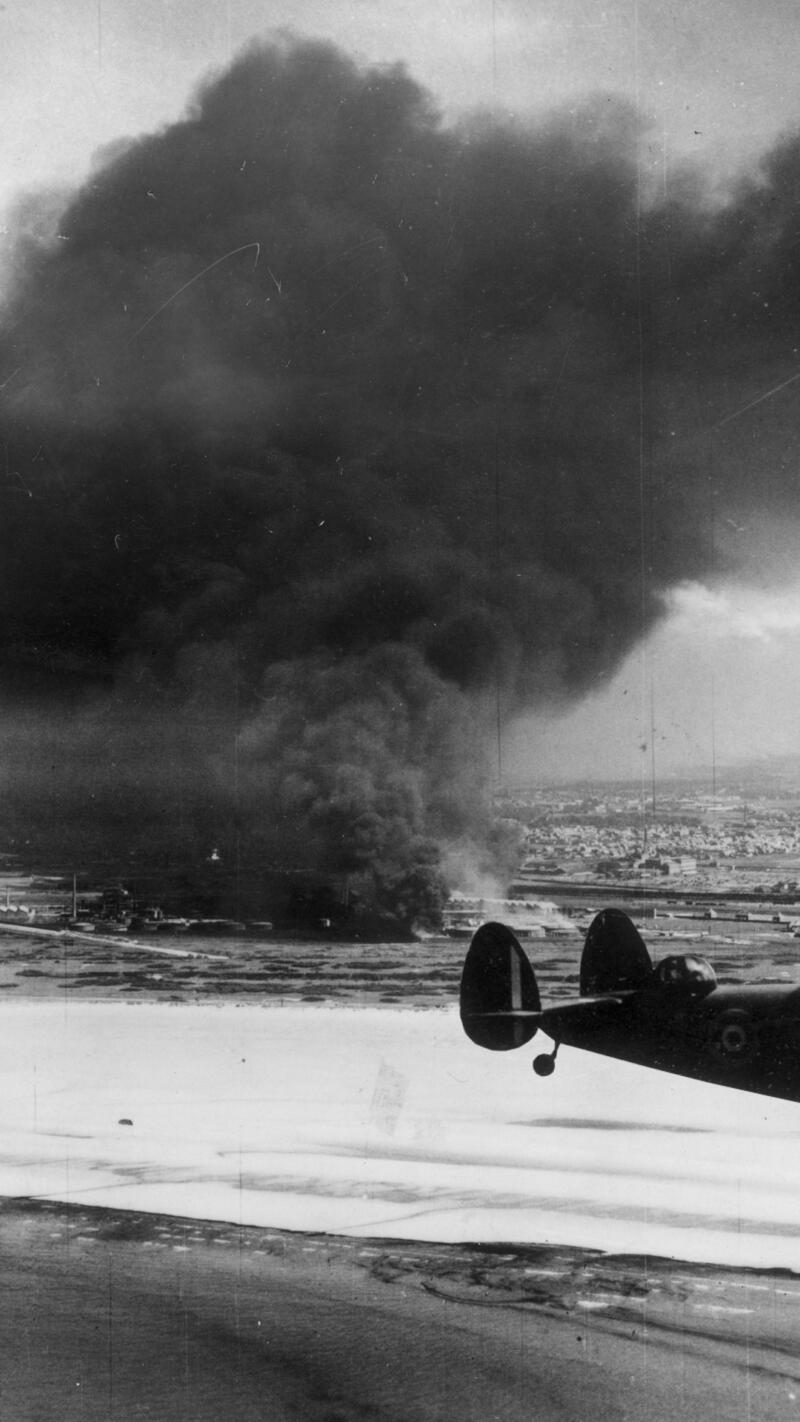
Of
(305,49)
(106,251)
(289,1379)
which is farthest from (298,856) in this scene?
(305,49)

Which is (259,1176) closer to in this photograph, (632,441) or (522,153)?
(632,441)

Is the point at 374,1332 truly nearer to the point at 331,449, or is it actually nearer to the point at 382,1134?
the point at 382,1134

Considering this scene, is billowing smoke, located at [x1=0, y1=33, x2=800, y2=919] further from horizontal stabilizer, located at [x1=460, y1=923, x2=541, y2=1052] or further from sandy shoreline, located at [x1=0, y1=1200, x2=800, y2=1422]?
sandy shoreline, located at [x1=0, y1=1200, x2=800, y2=1422]

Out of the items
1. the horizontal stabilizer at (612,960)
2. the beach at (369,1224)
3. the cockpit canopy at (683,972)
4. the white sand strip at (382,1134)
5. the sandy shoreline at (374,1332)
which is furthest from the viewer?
the horizontal stabilizer at (612,960)

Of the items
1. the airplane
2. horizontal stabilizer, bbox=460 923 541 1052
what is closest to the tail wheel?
the airplane

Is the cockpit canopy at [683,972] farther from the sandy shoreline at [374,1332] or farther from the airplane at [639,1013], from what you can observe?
the sandy shoreline at [374,1332]

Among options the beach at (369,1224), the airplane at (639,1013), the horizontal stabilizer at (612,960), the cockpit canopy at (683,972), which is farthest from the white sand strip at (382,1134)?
the cockpit canopy at (683,972)
